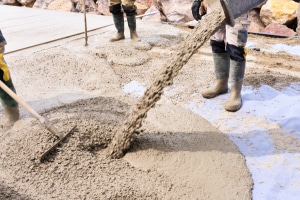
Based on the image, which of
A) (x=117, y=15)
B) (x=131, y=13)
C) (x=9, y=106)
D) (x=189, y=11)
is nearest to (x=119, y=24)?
(x=117, y=15)

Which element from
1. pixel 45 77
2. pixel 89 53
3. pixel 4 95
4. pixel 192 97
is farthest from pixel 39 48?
pixel 192 97

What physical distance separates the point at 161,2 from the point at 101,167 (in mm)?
4764

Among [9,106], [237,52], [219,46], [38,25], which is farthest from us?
[38,25]

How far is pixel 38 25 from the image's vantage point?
18.2 ft

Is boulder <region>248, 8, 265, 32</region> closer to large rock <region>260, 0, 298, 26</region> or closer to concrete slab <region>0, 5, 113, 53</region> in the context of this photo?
large rock <region>260, 0, 298, 26</region>

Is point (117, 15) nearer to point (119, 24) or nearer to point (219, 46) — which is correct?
point (119, 24)

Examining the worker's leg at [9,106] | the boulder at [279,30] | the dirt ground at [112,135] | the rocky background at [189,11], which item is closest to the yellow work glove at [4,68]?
the worker's leg at [9,106]

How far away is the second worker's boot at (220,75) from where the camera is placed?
287 cm

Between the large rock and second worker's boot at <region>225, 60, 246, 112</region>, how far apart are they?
9.16ft

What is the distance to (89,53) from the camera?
4043 mm

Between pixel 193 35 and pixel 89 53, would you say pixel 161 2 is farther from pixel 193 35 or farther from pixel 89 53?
pixel 193 35

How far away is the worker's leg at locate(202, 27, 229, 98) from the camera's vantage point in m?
2.84

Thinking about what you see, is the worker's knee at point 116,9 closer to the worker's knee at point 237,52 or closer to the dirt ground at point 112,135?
the dirt ground at point 112,135

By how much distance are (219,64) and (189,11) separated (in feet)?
10.3
